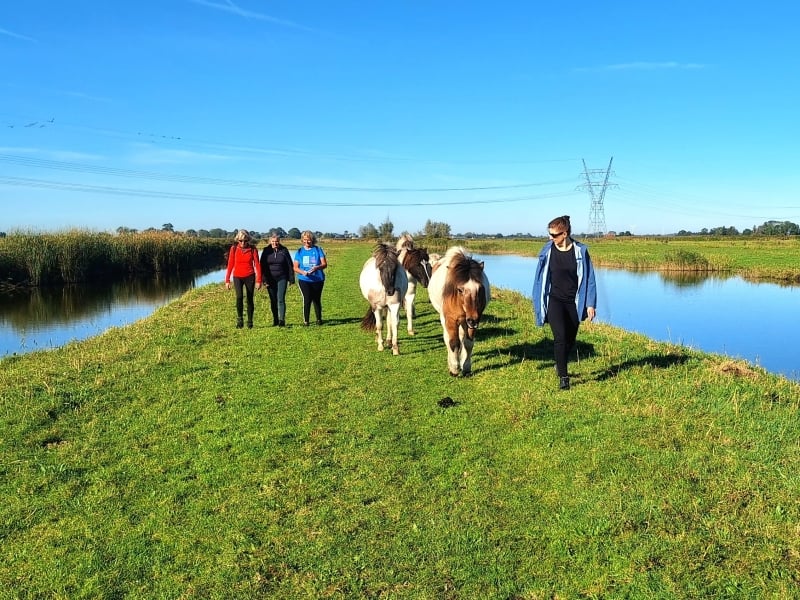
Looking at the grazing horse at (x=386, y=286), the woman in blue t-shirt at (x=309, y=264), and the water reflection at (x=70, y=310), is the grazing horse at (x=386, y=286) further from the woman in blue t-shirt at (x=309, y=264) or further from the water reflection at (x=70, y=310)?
the water reflection at (x=70, y=310)

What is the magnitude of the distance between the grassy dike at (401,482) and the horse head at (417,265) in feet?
12.7

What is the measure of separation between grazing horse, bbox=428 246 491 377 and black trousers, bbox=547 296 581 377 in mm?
998

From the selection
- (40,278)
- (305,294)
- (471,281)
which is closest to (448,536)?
(471,281)

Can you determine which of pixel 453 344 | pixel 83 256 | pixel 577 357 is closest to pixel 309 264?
pixel 453 344

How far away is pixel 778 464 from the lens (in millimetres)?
4559

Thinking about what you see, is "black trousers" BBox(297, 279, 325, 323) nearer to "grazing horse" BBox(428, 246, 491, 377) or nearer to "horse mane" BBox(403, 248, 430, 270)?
"horse mane" BBox(403, 248, 430, 270)

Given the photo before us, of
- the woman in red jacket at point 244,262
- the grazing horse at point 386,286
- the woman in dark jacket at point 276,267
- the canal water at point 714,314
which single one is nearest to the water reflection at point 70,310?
the woman in red jacket at point 244,262

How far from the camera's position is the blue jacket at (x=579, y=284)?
671 cm

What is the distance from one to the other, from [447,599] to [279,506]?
1.68m

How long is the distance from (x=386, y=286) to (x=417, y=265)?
8.17 ft

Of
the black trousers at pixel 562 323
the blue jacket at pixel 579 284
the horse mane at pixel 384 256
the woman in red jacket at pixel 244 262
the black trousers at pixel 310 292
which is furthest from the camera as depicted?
the black trousers at pixel 310 292

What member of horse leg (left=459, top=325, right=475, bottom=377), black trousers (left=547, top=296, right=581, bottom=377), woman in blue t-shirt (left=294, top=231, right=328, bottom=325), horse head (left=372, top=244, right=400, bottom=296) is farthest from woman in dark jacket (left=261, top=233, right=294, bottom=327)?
black trousers (left=547, top=296, right=581, bottom=377)

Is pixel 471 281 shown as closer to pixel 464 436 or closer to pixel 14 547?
pixel 464 436

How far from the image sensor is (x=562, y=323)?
22.8 feet
